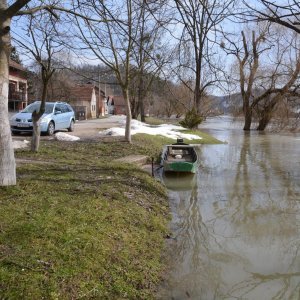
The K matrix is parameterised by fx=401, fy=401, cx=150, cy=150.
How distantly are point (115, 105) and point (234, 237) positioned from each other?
99.8m

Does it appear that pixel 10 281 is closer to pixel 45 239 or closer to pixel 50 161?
pixel 45 239

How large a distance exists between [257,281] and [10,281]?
3.43m

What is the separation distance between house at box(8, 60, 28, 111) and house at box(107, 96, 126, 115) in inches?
1953

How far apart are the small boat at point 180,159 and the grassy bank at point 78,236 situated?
3.52 metres

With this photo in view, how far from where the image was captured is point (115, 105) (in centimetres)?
10594

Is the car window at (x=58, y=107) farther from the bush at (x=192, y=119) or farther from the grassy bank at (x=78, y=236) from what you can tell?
the bush at (x=192, y=119)

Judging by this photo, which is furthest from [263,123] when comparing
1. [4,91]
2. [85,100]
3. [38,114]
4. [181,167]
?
[4,91]

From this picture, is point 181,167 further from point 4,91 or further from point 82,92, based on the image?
point 82,92

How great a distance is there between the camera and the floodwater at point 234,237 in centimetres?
559

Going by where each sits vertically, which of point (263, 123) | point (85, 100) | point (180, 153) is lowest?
point (180, 153)

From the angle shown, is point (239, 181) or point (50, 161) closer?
point (50, 161)

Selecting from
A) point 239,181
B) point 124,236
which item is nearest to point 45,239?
point 124,236

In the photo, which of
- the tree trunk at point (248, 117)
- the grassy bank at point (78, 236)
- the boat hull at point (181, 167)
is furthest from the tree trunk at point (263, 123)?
the grassy bank at point (78, 236)

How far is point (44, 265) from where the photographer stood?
185 inches
